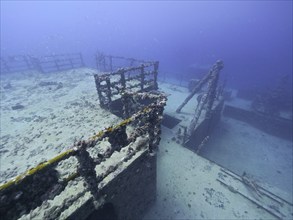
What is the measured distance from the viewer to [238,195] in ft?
19.5

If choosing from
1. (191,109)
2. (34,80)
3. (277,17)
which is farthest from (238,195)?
(277,17)

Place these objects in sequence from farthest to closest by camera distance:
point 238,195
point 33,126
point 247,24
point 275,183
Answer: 1. point 247,24
2. point 275,183
3. point 33,126
4. point 238,195

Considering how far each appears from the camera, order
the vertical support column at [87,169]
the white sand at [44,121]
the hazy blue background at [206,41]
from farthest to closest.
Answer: the hazy blue background at [206,41]
the white sand at [44,121]
the vertical support column at [87,169]

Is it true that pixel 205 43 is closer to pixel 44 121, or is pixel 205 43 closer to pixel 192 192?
pixel 44 121

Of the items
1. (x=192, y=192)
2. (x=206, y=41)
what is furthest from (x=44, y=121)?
(x=206, y=41)

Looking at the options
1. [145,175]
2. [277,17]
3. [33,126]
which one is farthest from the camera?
[277,17]

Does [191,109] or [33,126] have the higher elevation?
[33,126]

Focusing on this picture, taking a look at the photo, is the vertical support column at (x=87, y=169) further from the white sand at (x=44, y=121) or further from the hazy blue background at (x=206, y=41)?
the hazy blue background at (x=206, y=41)

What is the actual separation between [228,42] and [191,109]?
115055mm

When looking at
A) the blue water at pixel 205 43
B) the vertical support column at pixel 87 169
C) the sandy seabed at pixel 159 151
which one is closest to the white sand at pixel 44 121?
the sandy seabed at pixel 159 151

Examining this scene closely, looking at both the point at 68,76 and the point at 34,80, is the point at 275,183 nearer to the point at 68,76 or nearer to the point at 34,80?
the point at 68,76

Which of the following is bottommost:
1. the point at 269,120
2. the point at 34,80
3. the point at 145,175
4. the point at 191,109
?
the point at 269,120

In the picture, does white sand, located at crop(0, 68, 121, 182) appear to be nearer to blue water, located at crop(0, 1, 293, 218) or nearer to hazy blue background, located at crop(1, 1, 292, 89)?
blue water, located at crop(0, 1, 293, 218)

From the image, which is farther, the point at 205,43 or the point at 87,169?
the point at 205,43
